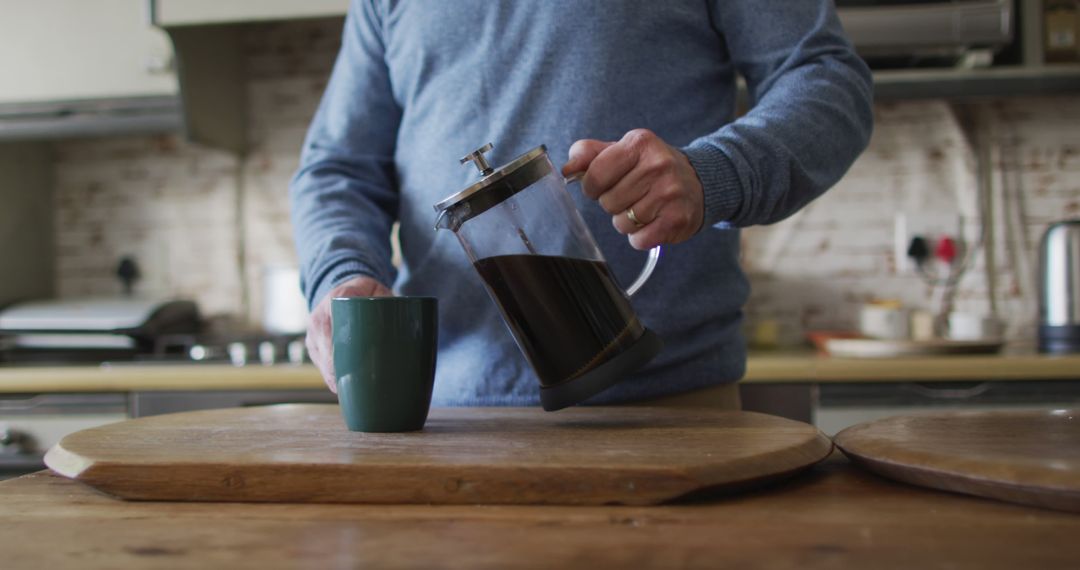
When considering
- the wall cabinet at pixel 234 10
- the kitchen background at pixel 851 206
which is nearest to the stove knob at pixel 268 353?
the kitchen background at pixel 851 206

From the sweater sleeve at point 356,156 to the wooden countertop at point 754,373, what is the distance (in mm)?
681

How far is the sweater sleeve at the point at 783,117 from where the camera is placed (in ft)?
2.56

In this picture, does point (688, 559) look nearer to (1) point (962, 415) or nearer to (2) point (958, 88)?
(1) point (962, 415)

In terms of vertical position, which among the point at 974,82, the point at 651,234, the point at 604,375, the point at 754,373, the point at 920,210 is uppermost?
the point at 974,82

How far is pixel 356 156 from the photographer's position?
116 cm

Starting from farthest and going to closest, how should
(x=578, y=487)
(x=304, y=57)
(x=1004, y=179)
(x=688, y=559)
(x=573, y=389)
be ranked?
(x=304, y=57)
(x=1004, y=179)
(x=573, y=389)
(x=578, y=487)
(x=688, y=559)

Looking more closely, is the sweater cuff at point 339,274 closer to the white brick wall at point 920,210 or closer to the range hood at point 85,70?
the range hood at point 85,70

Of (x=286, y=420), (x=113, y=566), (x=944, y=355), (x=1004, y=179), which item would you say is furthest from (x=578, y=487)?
(x=1004, y=179)

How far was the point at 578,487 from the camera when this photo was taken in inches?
22.0

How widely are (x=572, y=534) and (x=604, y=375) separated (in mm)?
257

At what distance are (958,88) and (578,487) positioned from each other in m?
1.79

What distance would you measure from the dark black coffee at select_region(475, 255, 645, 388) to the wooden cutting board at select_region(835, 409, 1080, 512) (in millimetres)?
201

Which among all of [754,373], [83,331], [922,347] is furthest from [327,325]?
[83,331]

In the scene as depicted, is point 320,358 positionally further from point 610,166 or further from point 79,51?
point 79,51
